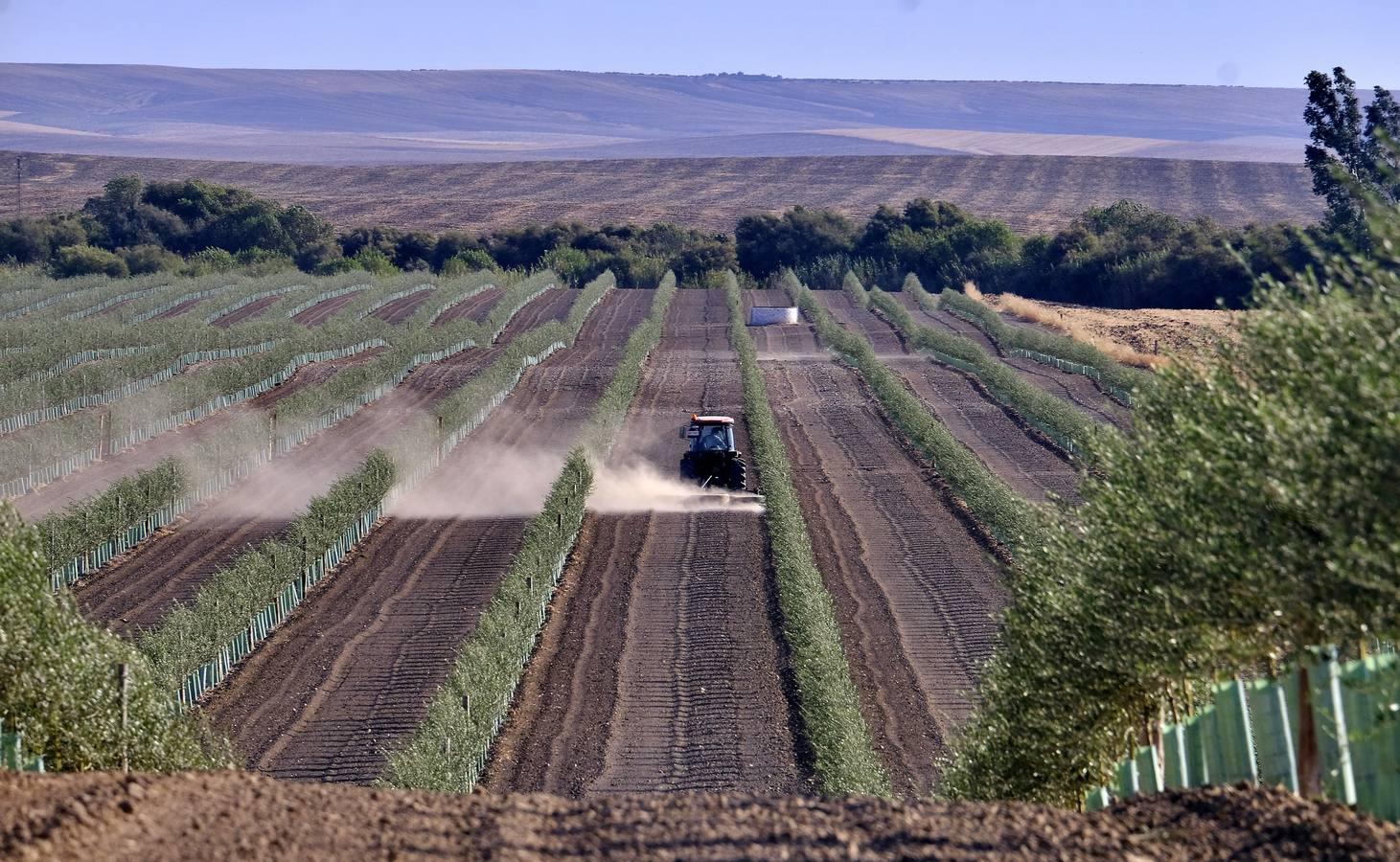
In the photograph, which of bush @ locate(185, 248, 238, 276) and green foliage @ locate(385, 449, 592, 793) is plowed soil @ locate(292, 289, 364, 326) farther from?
green foliage @ locate(385, 449, 592, 793)

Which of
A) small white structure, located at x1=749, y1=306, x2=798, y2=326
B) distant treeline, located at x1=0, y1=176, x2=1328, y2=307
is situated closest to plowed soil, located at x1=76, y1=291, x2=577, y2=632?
small white structure, located at x1=749, y1=306, x2=798, y2=326

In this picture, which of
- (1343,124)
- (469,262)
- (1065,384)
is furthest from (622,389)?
(469,262)

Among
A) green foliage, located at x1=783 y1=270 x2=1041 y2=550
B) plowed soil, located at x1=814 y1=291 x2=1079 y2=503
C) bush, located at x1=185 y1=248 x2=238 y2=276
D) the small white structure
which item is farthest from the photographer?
bush, located at x1=185 y1=248 x2=238 y2=276

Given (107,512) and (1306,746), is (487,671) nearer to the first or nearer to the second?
(107,512)

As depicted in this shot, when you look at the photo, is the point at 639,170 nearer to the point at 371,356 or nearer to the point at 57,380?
the point at 371,356

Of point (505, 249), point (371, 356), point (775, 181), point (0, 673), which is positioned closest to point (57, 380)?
point (371, 356)

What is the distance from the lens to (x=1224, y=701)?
Result: 11719 mm

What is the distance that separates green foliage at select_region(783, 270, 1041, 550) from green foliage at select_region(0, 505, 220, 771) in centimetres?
846

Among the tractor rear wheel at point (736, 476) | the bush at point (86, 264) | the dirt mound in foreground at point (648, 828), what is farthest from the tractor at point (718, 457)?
the bush at point (86, 264)

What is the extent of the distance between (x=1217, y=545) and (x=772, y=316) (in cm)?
7312

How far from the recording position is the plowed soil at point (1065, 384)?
51.0 meters

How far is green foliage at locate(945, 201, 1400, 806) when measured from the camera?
8.76 meters

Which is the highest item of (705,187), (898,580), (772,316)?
(898,580)

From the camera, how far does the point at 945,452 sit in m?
43.0
